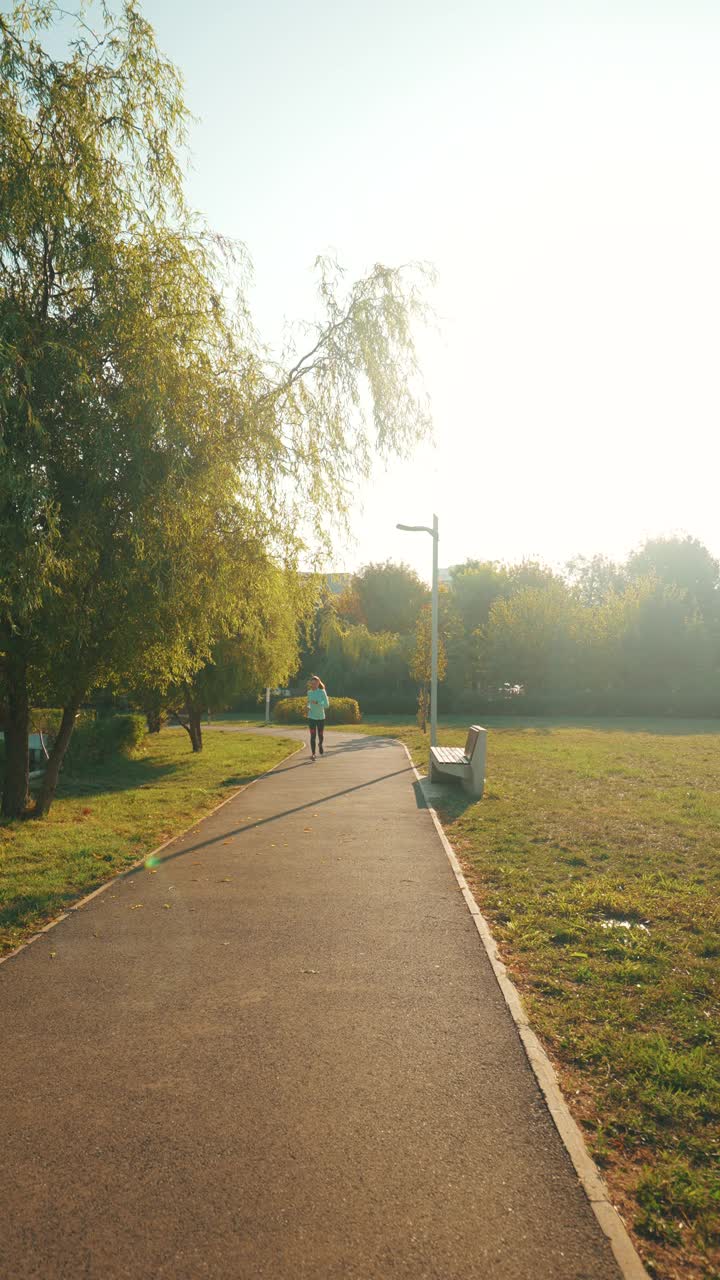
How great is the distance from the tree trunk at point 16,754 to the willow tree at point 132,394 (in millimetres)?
811

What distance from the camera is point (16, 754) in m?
10.9

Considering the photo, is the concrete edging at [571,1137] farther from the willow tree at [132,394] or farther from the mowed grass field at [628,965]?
the willow tree at [132,394]

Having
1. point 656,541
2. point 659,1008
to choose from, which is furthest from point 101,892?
point 656,541

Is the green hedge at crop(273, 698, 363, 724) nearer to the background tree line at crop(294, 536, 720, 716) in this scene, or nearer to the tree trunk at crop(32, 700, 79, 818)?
the background tree line at crop(294, 536, 720, 716)

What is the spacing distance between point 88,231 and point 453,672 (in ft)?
127

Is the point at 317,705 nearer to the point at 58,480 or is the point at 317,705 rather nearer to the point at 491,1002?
the point at 58,480

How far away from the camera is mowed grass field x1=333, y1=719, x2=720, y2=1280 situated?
9.91ft

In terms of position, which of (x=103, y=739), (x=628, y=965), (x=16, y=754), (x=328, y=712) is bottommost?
(x=628, y=965)

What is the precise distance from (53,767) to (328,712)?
27420 millimetres

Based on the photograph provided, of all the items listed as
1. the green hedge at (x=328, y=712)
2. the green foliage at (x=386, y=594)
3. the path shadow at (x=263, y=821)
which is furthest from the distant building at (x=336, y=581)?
the green foliage at (x=386, y=594)

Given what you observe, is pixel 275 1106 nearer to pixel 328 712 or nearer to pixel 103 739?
pixel 103 739

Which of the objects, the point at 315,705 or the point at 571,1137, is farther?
the point at 315,705

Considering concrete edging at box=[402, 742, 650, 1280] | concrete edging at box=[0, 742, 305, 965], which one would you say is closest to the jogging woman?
concrete edging at box=[0, 742, 305, 965]

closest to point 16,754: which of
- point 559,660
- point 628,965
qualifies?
point 628,965
